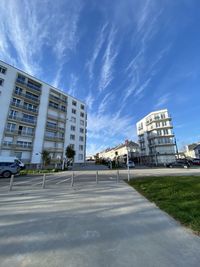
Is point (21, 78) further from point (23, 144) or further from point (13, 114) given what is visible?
point (23, 144)

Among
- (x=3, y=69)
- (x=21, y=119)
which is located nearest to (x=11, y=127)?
(x=21, y=119)

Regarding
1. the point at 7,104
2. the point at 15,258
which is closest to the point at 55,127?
the point at 7,104

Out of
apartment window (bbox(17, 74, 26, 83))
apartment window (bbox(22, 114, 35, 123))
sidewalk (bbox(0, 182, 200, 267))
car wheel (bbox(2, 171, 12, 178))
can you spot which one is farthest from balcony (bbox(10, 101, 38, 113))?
sidewalk (bbox(0, 182, 200, 267))

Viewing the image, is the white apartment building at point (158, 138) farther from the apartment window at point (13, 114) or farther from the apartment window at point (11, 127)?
the apartment window at point (13, 114)

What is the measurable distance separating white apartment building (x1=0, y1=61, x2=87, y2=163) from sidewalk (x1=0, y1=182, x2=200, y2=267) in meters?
33.6

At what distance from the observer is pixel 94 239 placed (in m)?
3.34

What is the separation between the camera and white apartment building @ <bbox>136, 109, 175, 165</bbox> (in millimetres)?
54156

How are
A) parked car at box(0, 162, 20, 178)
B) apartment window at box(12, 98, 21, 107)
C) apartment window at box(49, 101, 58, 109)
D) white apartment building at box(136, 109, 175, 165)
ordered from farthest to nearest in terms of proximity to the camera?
white apartment building at box(136, 109, 175, 165) → apartment window at box(49, 101, 58, 109) → apartment window at box(12, 98, 21, 107) → parked car at box(0, 162, 20, 178)

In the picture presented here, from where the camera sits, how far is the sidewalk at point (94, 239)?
101 inches

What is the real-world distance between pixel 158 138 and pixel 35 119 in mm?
Answer: 42764

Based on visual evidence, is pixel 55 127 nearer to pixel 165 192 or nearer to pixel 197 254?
pixel 165 192

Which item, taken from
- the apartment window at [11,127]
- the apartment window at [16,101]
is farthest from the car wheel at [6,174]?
the apartment window at [16,101]

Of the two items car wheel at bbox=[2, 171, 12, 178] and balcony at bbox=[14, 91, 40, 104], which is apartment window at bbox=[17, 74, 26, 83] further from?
car wheel at bbox=[2, 171, 12, 178]

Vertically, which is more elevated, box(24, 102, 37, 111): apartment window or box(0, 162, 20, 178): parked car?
box(24, 102, 37, 111): apartment window
